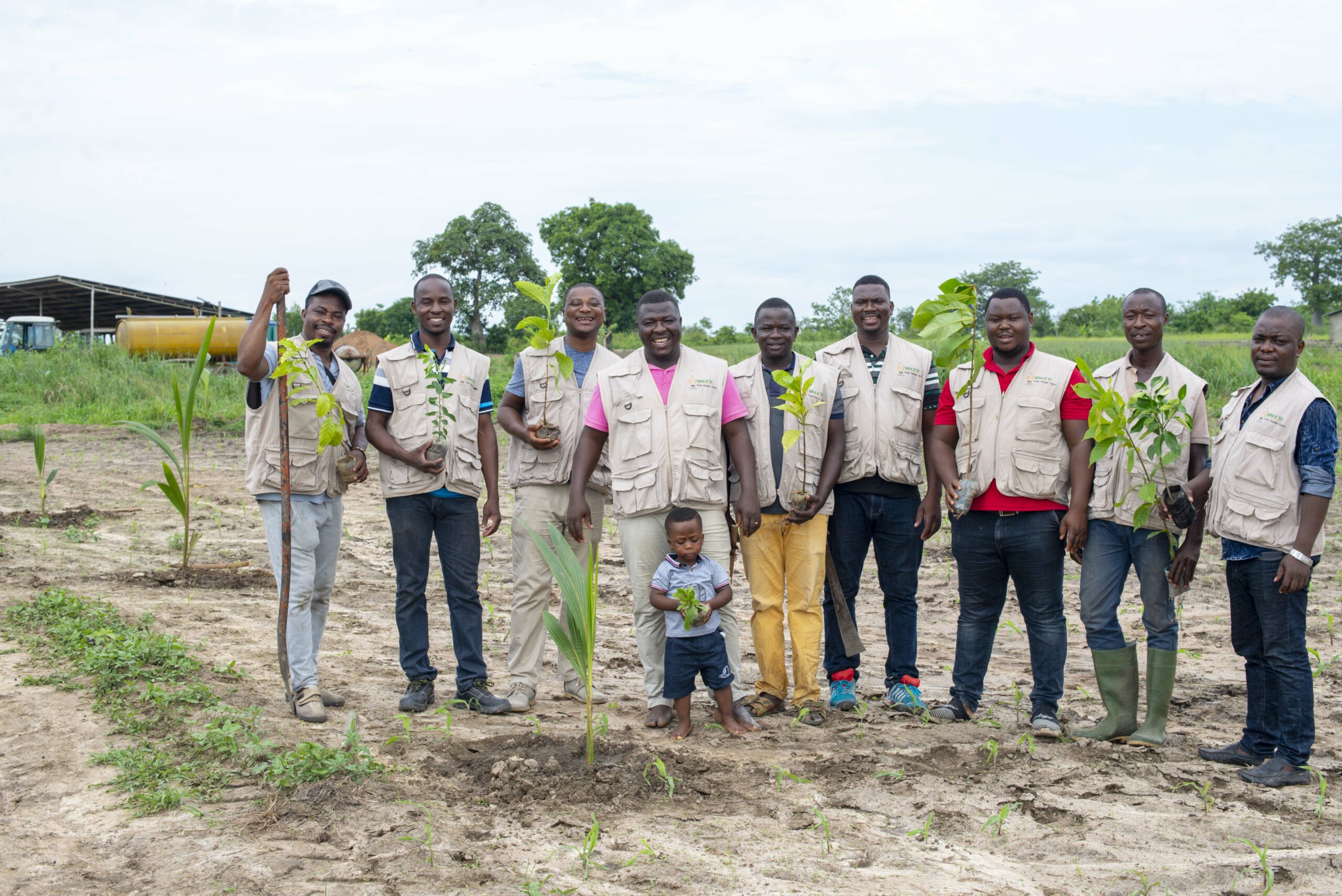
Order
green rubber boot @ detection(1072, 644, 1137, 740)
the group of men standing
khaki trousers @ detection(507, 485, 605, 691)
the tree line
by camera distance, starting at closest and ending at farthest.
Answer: the group of men standing, green rubber boot @ detection(1072, 644, 1137, 740), khaki trousers @ detection(507, 485, 605, 691), the tree line

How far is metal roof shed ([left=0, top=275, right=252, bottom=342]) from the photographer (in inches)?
1131

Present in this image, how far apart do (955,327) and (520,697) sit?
254 centimetres

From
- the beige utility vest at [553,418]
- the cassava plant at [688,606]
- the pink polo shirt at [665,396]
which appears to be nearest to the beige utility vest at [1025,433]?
the pink polo shirt at [665,396]

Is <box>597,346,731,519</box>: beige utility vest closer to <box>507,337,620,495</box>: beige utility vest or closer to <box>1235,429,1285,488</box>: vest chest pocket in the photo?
<box>507,337,620,495</box>: beige utility vest

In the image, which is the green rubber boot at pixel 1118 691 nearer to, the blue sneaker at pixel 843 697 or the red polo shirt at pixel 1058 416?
the red polo shirt at pixel 1058 416

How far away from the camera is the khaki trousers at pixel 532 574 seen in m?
4.80

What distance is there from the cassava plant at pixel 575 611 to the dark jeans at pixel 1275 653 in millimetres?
2520

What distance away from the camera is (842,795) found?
12.2 feet

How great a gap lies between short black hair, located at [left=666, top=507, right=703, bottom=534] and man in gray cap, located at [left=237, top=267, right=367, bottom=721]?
1364 mm

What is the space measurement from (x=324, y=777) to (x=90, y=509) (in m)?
6.60

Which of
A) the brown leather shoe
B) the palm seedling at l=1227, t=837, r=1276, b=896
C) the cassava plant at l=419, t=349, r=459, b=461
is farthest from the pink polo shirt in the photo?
the palm seedling at l=1227, t=837, r=1276, b=896

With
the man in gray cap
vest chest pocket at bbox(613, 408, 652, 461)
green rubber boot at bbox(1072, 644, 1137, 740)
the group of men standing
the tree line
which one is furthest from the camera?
the tree line

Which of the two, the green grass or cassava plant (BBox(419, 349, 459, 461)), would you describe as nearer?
the green grass

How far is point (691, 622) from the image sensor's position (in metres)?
4.29
